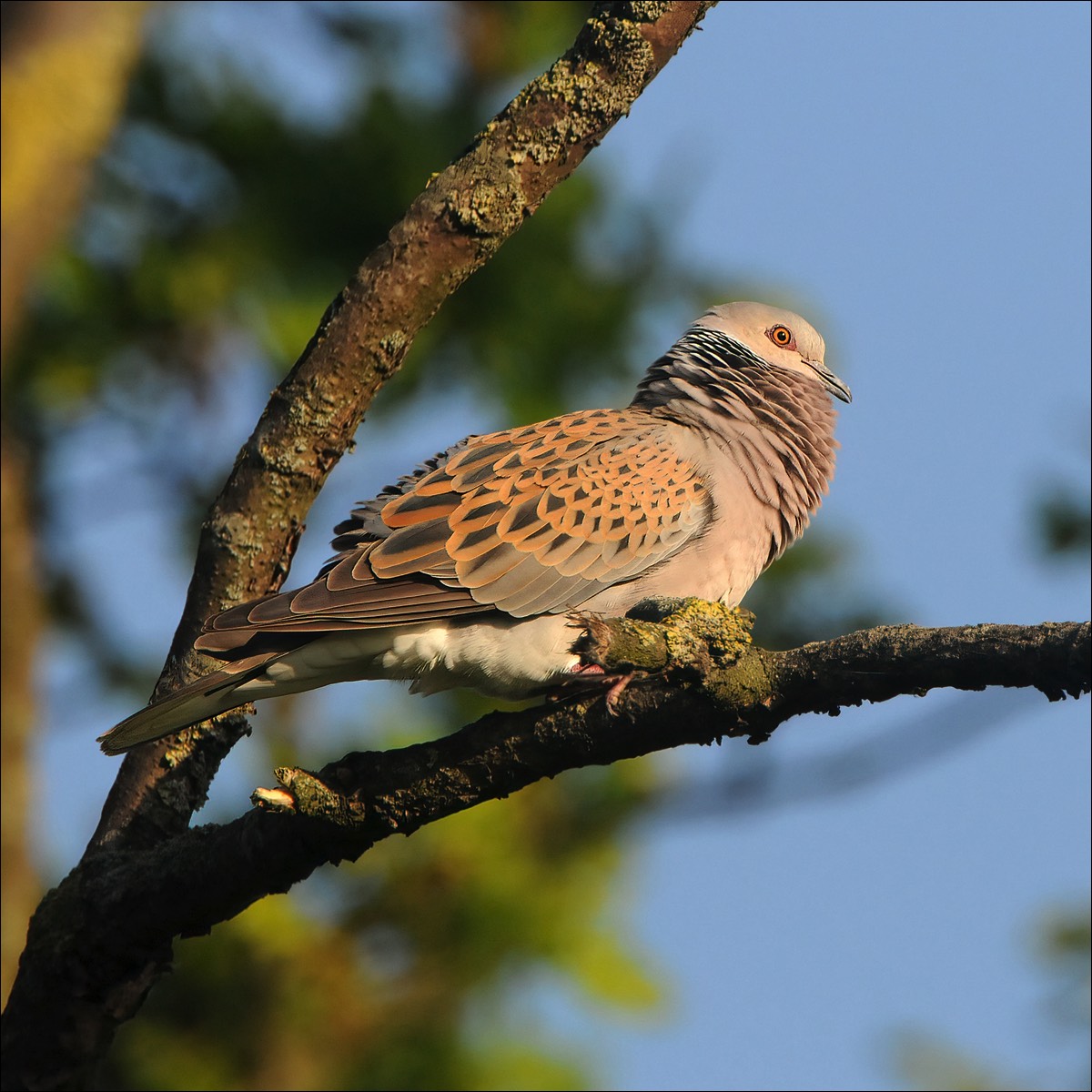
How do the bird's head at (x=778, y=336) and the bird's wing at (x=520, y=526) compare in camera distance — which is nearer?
the bird's wing at (x=520, y=526)

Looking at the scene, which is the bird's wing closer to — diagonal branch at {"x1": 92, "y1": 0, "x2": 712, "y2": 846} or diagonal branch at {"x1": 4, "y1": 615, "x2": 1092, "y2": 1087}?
diagonal branch at {"x1": 92, "y1": 0, "x2": 712, "y2": 846}

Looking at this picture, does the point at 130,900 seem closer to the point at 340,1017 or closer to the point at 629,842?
the point at 340,1017

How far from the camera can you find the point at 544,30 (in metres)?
6.83

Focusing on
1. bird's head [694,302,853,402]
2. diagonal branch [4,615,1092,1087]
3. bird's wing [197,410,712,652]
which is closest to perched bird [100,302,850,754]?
bird's wing [197,410,712,652]

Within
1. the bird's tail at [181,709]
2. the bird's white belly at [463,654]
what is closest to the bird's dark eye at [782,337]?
the bird's white belly at [463,654]

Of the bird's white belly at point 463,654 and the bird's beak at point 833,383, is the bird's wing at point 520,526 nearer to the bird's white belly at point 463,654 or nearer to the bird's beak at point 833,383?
the bird's white belly at point 463,654

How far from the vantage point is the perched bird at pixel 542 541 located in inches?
131

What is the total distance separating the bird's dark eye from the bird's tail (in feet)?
7.38

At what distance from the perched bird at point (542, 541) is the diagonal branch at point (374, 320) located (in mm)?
238

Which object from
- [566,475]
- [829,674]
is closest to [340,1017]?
[566,475]

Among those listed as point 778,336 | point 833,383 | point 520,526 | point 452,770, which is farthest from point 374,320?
point 833,383

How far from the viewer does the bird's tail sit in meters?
3.10

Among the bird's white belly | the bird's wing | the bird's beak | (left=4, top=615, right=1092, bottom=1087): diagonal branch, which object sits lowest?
(left=4, top=615, right=1092, bottom=1087): diagonal branch

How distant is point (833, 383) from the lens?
470cm
